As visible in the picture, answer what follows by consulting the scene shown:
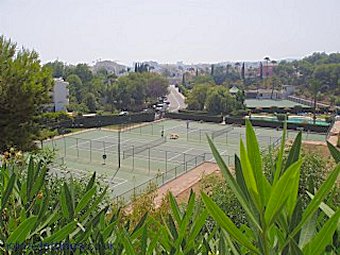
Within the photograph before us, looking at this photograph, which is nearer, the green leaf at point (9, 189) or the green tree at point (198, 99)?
the green leaf at point (9, 189)

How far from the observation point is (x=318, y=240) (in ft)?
2.91

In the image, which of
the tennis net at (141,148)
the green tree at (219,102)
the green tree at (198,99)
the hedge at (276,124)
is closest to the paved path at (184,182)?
the tennis net at (141,148)

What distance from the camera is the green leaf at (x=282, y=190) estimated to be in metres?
0.76

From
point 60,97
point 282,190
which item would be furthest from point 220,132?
point 282,190

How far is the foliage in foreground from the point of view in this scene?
32.9 inches

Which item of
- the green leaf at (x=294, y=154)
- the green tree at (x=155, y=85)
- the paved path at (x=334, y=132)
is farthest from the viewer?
the green tree at (x=155, y=85)

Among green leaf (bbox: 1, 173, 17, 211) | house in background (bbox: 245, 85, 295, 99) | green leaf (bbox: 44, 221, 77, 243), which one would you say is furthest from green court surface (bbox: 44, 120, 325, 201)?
house in background (bbox: 245, 85, 295, 99)

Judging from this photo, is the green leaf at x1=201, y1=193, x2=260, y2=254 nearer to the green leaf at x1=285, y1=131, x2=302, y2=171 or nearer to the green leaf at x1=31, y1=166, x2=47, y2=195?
the green leaf at x1=285, y1=131, x2=302, y2=171

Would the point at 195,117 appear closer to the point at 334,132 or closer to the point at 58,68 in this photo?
the point at 334,132

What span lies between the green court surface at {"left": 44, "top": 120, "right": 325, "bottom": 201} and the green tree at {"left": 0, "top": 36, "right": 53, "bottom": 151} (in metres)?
2.22

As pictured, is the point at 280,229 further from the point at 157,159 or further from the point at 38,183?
the point at 157,159

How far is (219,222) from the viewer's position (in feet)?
2.89

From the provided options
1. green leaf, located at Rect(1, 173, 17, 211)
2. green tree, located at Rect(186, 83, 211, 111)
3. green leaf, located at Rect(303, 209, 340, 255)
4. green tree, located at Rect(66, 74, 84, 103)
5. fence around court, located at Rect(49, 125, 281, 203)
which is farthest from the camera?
green tree, located at Rect(66, 74, 84, 103)

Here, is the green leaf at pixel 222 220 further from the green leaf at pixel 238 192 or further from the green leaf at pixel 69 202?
the green leaf at pixel 69 202
